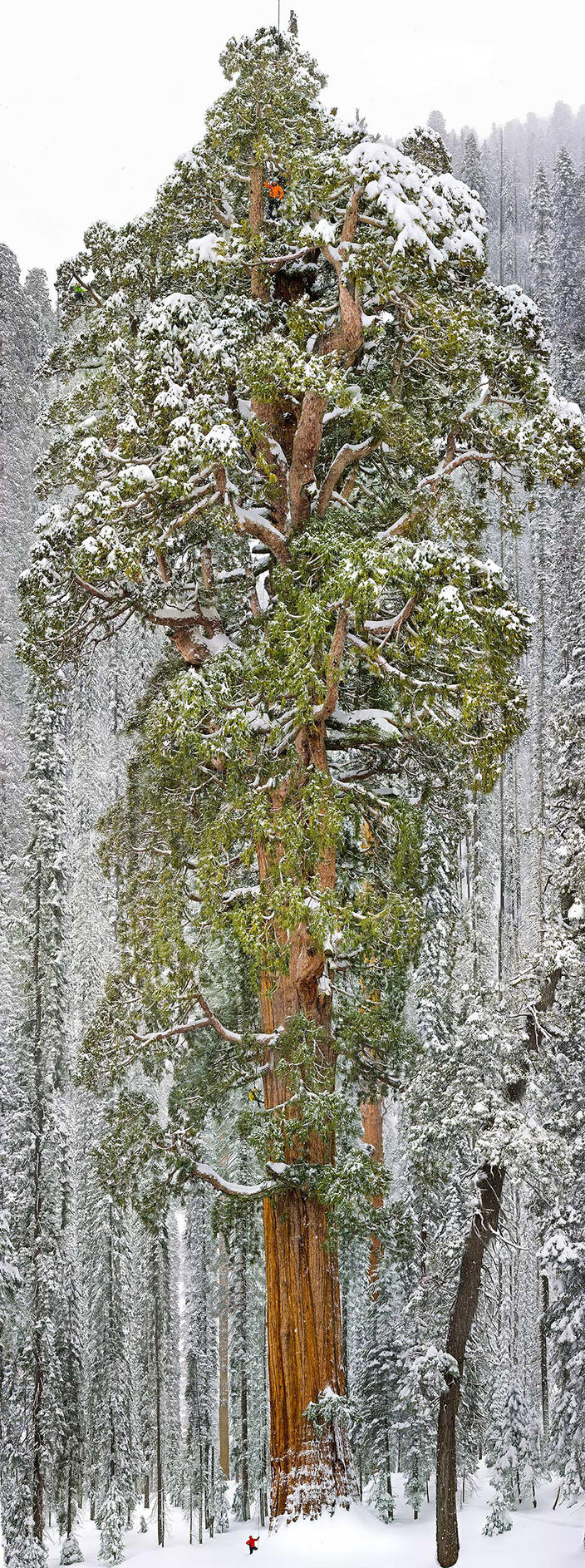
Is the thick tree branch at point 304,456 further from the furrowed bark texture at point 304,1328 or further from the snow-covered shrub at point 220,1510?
the snow-covered shrub at point 220,1510

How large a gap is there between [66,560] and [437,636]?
289 cm

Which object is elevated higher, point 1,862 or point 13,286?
point 13,286

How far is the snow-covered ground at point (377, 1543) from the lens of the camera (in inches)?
297

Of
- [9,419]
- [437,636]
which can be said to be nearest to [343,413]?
[437,636]

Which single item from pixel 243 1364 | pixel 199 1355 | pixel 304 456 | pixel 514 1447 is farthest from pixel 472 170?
pixel 304 456

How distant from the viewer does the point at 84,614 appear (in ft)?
31.2

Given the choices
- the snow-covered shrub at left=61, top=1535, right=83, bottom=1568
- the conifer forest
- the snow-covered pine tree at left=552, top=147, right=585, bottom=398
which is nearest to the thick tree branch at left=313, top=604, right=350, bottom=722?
the conifer forest

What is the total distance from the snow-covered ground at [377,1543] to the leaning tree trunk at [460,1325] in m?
0.48

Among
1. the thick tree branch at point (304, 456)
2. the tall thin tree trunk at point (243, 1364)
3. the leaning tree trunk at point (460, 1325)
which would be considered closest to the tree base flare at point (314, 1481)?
the leaning tree trunk at point (460, 1325)

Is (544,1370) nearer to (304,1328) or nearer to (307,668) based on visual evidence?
(304,1328)

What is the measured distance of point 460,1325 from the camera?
42.4ft

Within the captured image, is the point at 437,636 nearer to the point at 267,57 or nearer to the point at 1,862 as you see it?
the point at 267,57

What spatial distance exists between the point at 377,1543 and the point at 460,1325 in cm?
551

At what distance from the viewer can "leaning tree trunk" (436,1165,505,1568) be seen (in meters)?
12.6
